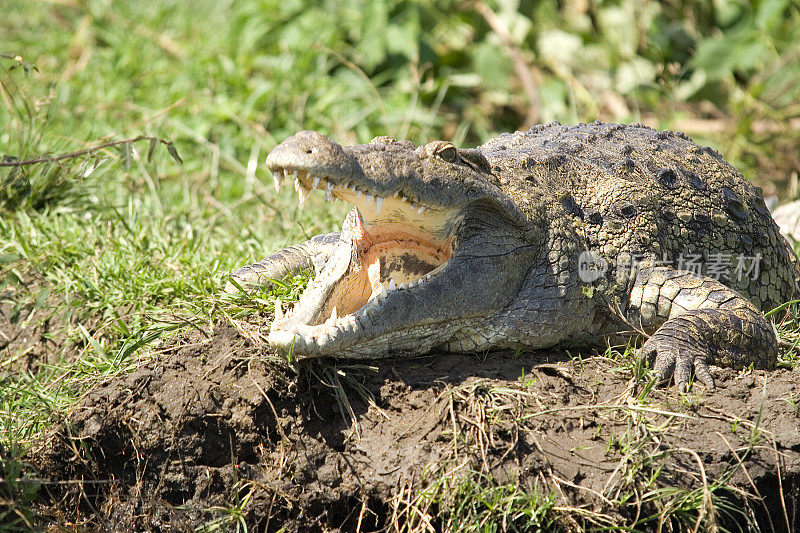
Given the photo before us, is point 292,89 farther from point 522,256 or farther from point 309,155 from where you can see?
point 309,155

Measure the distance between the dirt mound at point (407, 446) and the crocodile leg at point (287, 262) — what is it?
1.45 feet

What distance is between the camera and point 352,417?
326cm

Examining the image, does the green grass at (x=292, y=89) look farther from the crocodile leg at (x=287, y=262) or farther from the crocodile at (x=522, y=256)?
the crocodile at (x=522, y=256)

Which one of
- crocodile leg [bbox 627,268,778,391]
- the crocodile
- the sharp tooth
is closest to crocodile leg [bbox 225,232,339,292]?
the crocodile

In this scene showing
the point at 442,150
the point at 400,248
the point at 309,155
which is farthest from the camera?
the point at 400,248

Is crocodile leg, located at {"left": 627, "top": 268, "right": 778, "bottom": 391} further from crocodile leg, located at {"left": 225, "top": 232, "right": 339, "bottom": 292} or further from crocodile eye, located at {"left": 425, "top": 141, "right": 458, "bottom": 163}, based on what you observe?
crocodile leg, located at {"left": 225, "top": 232, "right": 339, "bottom": 292}

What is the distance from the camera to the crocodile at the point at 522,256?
126 inches

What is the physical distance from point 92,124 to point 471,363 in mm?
4403

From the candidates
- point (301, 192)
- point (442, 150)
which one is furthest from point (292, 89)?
point (301, 192)

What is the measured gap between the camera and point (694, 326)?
11.9ft

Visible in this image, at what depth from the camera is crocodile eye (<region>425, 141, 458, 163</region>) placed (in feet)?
10.9

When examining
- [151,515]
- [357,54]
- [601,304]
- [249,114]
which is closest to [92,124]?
[249,114]

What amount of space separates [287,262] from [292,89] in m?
3.50

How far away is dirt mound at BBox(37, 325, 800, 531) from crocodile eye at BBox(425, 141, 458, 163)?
0.87m
